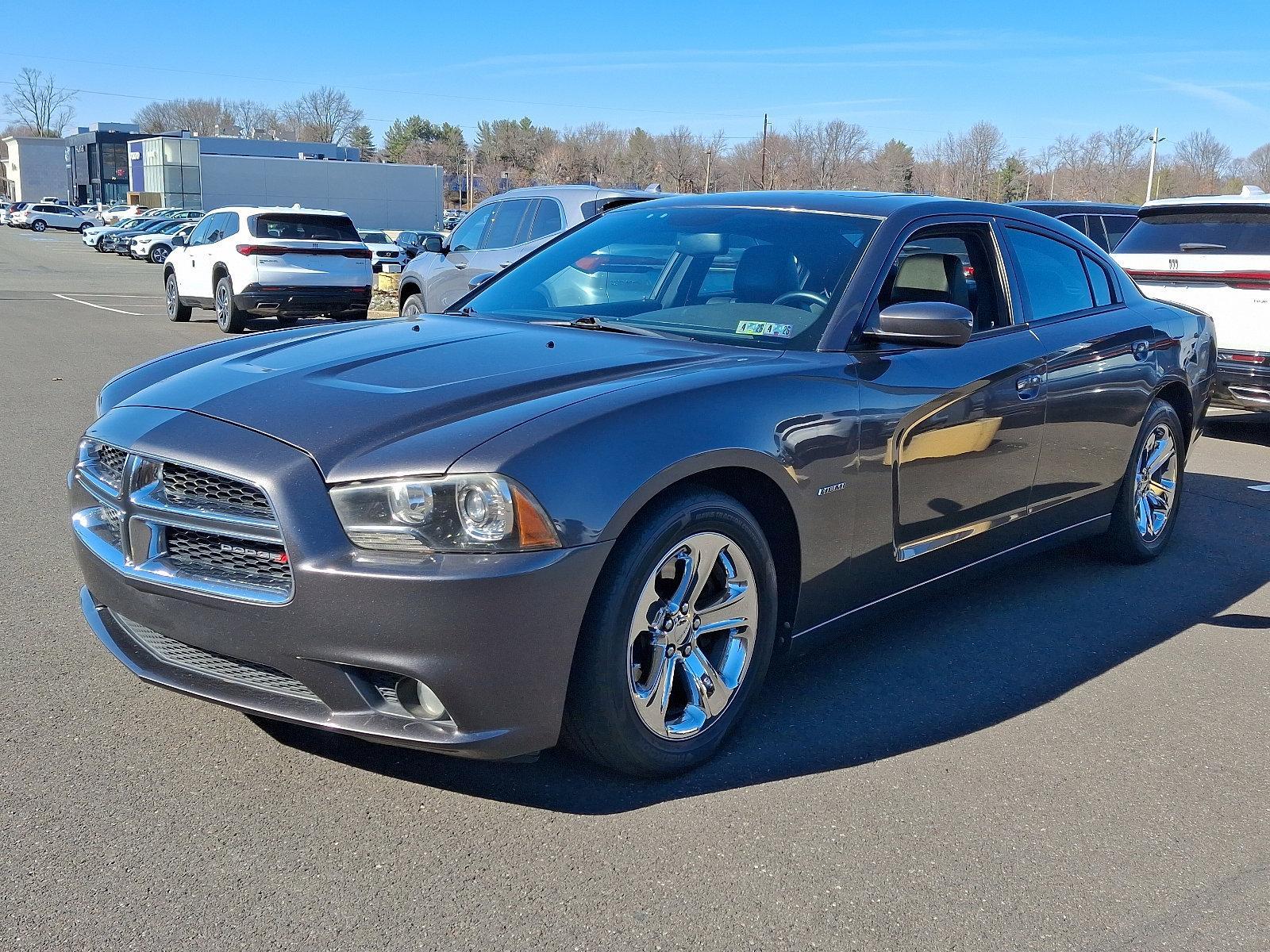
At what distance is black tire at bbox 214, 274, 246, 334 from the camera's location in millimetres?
15703

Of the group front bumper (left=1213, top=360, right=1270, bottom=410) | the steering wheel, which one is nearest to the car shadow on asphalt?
the steering wheel

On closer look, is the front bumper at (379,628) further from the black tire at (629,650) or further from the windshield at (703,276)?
the windshield at (703,276)

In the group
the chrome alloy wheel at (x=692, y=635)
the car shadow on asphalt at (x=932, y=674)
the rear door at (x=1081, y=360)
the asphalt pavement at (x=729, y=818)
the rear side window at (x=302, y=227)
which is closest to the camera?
the asphalt pavement at (x=729, y=818)

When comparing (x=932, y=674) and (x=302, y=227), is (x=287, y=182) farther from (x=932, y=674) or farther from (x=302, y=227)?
(x=932, y=674)

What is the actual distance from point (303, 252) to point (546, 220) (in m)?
5.90

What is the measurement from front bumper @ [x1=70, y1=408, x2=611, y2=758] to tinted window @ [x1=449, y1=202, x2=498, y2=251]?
367 inches

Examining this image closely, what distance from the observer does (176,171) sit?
273 ft

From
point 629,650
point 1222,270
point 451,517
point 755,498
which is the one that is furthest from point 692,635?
point 1222,270

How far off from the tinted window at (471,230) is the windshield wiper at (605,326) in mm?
8002

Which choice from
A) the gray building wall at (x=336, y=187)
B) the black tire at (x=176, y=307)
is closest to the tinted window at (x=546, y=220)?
the black tire at (x=176, y=307)

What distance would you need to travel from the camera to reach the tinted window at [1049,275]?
479 cm

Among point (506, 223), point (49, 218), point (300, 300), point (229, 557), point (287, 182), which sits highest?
point (287, 182)

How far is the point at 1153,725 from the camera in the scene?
3.81 metres

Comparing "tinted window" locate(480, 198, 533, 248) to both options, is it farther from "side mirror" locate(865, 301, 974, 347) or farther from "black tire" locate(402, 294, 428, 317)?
"side mirror" locate(865, 301, 974, 347)
